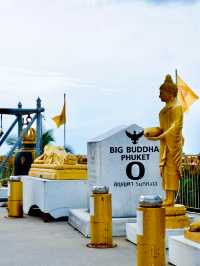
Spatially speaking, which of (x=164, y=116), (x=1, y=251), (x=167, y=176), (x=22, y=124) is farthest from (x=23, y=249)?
(x=22, y=124)

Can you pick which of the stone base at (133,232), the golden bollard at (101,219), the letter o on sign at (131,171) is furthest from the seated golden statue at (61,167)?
the golden bollard at (101,219)

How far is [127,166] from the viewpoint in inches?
371

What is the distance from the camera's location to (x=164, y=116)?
7.72 metres

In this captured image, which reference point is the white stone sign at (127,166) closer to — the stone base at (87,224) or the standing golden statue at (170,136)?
the stone base at (87,224)

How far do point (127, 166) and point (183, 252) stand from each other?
3.57 metres

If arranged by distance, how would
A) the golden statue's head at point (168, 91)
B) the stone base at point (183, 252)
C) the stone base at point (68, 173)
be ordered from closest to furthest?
the stone base at point (183, 252) < the golden statue's head at point (168, 91) < the stone base at point (68, 173)

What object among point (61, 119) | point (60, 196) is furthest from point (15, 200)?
point (61, 119)

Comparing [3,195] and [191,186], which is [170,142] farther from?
[3,195]

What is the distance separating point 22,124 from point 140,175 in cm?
912

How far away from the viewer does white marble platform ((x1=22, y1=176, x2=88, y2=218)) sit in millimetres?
11016

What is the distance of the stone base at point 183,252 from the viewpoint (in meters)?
5.65

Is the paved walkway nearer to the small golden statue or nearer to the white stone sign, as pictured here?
the small golden statue

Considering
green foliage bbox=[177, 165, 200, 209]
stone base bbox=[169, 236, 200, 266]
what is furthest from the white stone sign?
green foliage bbox=[177, 165, 200, 209]

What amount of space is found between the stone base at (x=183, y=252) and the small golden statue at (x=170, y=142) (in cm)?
117
